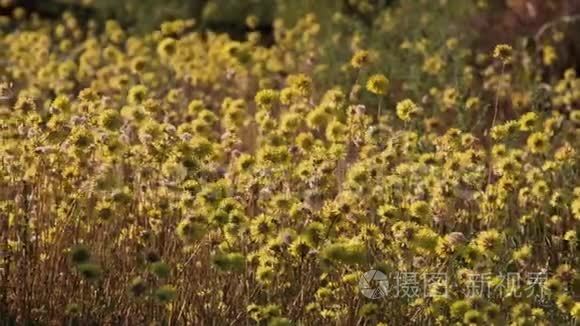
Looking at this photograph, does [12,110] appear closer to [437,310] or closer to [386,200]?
[386,200]

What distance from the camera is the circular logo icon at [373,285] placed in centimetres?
315

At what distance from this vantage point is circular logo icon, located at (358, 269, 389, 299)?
3152 millimetres

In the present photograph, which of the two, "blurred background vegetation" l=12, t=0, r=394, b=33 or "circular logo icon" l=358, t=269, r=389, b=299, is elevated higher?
"blurred background vegetation" l=12, t=0, r=394, b=33

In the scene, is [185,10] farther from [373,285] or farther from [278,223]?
[373,285]

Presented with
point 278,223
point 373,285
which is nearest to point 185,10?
point 278,223

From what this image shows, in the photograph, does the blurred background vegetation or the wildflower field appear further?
the blurred background vegetation

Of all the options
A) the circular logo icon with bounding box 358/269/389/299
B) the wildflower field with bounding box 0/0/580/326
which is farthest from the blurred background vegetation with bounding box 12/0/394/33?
the circular logo icon with bounding box 358/269/389/299

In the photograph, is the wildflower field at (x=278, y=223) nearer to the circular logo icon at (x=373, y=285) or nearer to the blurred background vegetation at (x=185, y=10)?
the circular logo icon at (x=373, y=285)

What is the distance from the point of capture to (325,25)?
30.1ft

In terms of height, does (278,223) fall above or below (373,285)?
Answer: above

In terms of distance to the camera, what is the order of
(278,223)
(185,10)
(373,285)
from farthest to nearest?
(185,10)
(278,223)
(373,285)

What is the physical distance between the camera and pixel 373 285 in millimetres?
3174

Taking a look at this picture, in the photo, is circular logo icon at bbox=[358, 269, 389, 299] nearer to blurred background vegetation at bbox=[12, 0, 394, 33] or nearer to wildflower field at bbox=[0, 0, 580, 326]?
wildflower field at bbox=[0, 0, 580, 326]

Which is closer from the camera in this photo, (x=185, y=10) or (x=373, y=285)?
(x=373, y=285)
